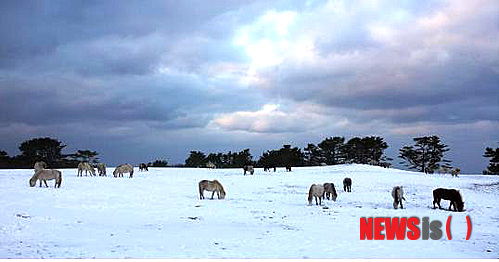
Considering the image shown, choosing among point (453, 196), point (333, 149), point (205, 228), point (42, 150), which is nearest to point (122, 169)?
point (205, 228)

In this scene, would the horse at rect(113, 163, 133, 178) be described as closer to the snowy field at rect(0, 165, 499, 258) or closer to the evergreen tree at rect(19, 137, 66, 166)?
the snowy field at rect(0, 165, 499, 258)

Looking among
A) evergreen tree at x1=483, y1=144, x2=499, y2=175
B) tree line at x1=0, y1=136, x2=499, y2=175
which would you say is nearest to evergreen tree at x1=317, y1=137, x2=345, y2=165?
tree line at x1=0, y1=136, x2=499, y2=175

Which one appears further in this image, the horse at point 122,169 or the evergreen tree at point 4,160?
the evergreen tree at point 4,160

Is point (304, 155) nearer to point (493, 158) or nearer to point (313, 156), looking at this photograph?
point (313, 156)

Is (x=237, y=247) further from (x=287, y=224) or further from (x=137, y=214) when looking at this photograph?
(x=137, y=214)

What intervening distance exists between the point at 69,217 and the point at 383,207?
16459mm

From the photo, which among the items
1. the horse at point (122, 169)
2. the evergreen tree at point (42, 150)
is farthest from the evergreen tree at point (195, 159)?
the horse at point (122, 169)

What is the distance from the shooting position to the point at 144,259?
941 cm

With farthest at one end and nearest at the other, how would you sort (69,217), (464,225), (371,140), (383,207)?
(371,140) < (383,207) < (464,225) < (69,217)

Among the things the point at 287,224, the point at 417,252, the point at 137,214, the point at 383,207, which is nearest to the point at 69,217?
the point at 137,214

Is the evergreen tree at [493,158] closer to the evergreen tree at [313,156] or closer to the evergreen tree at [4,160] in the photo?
the evergreen tree at [313,156]

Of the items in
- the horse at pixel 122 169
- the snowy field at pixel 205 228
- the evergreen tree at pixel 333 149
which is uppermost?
the evergreen tree at pixel 333 149

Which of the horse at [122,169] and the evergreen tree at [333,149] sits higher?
the evergreen tree at [333,149]

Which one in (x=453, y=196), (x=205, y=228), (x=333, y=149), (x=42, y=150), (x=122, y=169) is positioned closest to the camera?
(x=205, y=228)
